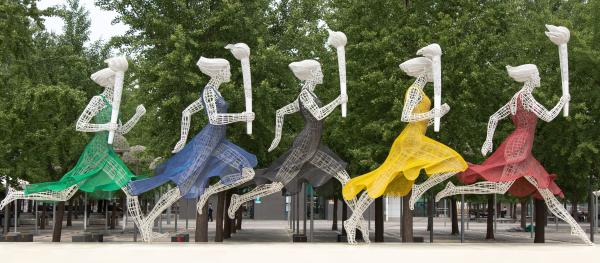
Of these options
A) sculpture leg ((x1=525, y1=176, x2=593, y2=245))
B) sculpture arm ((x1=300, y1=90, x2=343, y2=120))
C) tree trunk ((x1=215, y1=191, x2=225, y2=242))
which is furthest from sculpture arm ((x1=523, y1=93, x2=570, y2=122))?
tree trunk ((x1=215, y1=191, x2=225, y2=242))

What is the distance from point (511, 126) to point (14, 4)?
50.8 feet

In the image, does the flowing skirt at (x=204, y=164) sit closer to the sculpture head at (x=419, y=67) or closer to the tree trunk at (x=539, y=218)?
the sculpture head at (x=419, y=67)

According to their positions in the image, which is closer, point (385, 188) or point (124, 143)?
point (385, 188)

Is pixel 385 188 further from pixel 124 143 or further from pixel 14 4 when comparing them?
pixel 14 4

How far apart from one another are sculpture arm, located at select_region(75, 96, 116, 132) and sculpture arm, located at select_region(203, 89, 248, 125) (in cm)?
219

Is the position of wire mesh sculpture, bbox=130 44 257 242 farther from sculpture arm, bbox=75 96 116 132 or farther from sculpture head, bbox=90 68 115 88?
sculpture head, bbox=90 68 115 88

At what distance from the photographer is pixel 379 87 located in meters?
20.0

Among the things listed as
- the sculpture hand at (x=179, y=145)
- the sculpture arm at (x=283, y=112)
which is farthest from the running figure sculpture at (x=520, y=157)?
the sculpture hand at (x=179, y=145)

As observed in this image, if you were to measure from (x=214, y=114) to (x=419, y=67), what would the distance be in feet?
16.3

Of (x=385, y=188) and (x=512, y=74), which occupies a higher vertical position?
(x=512, y=74)

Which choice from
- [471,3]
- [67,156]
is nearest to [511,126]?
[471,3]

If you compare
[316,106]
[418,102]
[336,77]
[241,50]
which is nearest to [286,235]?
[336,77]

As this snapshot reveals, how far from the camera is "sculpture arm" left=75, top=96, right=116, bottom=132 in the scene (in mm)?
16547

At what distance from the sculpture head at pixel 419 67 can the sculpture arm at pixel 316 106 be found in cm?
189
